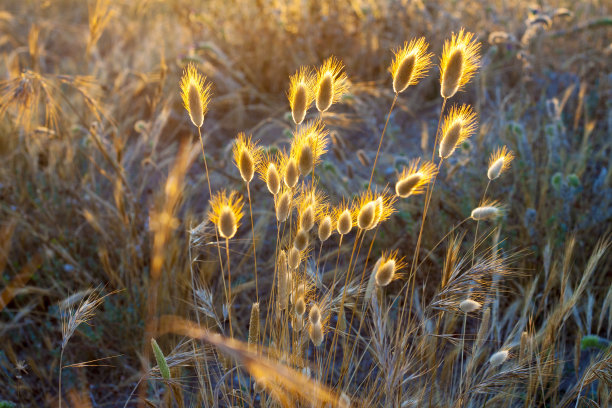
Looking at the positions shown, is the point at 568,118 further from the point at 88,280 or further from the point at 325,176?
the point at 88,280

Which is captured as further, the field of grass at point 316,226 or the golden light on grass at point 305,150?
the field of grass at point 316,226

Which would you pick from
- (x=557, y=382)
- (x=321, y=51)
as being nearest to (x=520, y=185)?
(x=557, y=382)

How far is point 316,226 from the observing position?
2.00 m

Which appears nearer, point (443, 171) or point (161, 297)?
point (161, 297)

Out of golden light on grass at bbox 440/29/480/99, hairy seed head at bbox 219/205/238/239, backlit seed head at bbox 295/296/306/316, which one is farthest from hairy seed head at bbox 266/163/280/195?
golden light on grass at bbox 440/29/480/99

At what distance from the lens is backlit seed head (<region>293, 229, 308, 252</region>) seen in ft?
3.74

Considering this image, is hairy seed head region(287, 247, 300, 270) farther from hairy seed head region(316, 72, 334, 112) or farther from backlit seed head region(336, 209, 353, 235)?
hairy seed head region(316, 72, 334, 112)

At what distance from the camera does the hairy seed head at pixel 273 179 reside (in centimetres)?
116

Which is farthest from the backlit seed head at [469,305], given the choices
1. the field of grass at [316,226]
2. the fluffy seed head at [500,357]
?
the fluffy seed head at [500,357]

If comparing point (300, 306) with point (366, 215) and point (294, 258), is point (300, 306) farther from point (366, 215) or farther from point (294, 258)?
point (366, 215)

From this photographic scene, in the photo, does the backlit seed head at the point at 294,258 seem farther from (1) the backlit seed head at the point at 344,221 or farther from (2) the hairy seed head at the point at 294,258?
(1) the backlit seed head at the point at 344,221

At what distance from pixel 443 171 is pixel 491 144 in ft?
0.93

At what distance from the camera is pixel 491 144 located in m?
2.62

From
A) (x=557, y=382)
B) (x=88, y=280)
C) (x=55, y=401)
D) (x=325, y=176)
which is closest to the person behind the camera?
(x=557, y=382)
